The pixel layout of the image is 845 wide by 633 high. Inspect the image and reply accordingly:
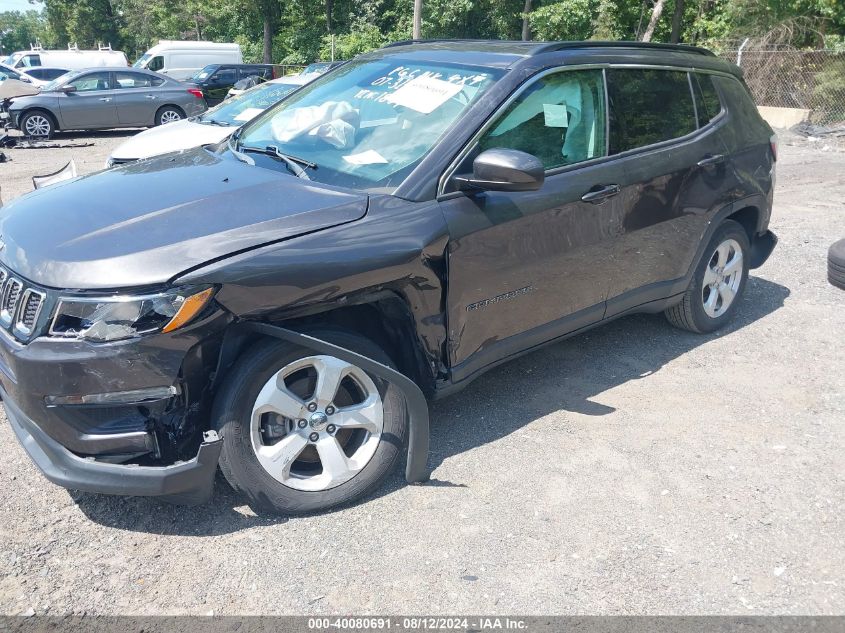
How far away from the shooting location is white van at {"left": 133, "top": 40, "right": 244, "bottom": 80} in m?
26.9

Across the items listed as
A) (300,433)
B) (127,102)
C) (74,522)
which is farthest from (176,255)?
(127,102)

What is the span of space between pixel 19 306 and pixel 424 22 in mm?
33897

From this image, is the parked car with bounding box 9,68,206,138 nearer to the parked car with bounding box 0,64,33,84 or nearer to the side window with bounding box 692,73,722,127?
the parked car with bounding box 0,64,33,84

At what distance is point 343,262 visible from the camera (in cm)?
298

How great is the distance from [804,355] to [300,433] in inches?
140

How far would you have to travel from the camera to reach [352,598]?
2727mm

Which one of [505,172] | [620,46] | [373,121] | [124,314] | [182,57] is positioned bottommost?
[182,57]

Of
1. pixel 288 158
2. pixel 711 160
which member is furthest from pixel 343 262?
pixel 711 160

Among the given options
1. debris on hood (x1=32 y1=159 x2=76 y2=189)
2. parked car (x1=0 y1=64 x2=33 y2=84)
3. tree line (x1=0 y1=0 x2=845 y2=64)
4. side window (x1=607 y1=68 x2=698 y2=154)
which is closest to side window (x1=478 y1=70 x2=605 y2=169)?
side window (x1=607 y1=68 x2=698 y2=154)

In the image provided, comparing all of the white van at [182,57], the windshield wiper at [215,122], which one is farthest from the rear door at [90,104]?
the white van at [182,57]

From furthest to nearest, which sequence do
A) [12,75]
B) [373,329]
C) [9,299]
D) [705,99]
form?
[12,75] < [705,99] < [373,329] < [9,299]

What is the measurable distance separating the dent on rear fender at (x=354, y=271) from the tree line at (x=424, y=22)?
59.6ft

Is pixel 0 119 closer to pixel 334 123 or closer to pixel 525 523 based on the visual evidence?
pixel 334 123

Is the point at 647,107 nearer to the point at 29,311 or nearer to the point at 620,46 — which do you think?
the point at 620,46
